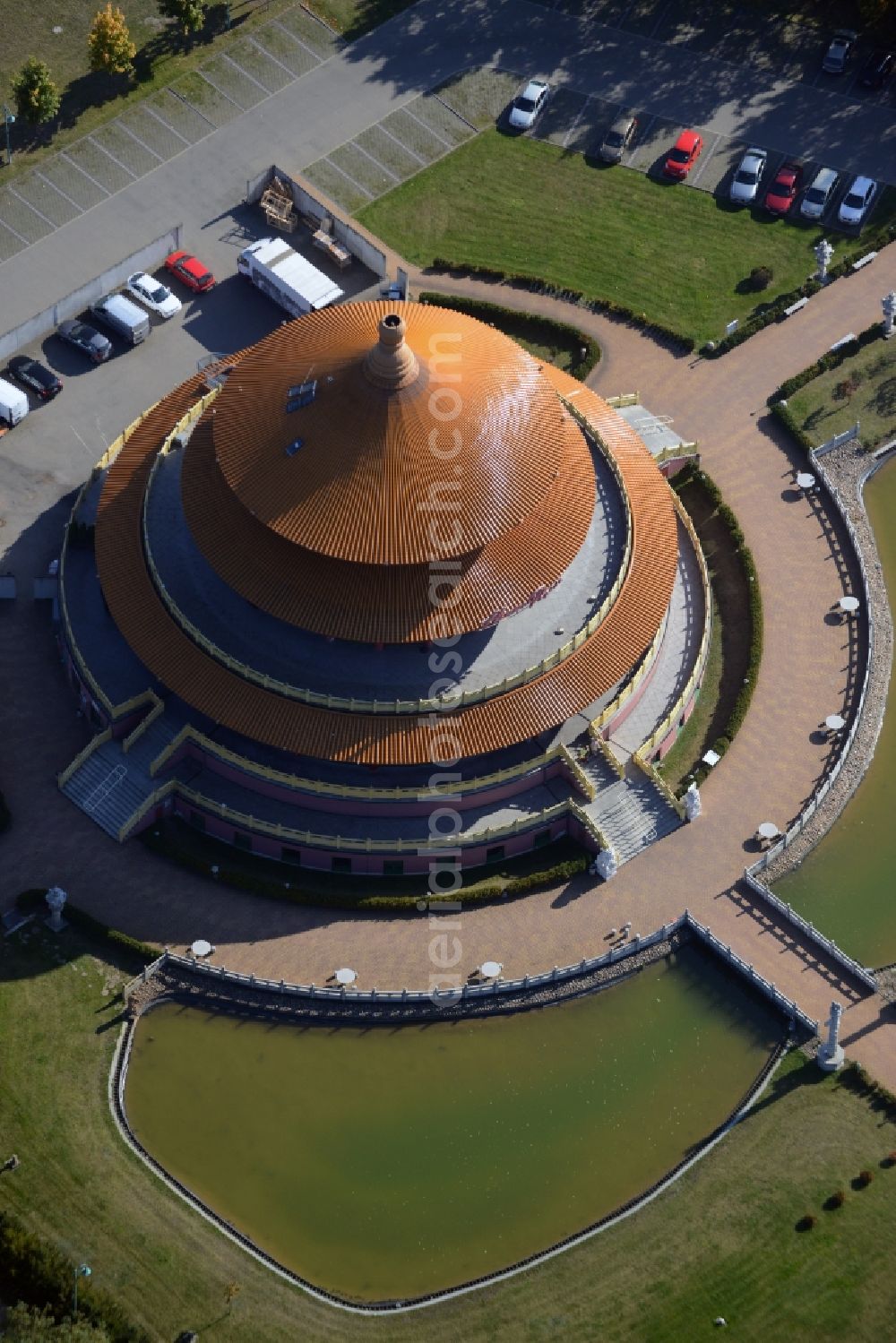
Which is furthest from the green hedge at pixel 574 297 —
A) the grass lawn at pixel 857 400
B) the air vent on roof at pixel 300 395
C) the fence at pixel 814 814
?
the air vent on roof at pixel 300 395

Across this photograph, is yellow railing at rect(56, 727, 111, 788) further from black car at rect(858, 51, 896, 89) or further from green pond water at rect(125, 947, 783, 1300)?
black car at rect(858, 51, 896, 89)

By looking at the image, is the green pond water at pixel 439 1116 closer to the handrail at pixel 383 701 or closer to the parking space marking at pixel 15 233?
the handrail at pixel 383 701

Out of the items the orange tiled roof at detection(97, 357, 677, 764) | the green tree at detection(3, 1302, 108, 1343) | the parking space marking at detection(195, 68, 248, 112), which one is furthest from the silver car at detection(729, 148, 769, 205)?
the green tree at detection(3, 1302, 108, 1343)

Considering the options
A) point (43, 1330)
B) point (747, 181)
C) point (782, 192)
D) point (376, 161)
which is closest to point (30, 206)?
point (376, 161)

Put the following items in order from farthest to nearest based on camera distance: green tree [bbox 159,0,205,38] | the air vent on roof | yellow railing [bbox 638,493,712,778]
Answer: green tree [bbox 159,0,205,38]
yellow railing [bbox 638,493,712,778]
the air vent on roof

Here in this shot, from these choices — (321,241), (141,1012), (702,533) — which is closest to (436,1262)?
(141,1012)
